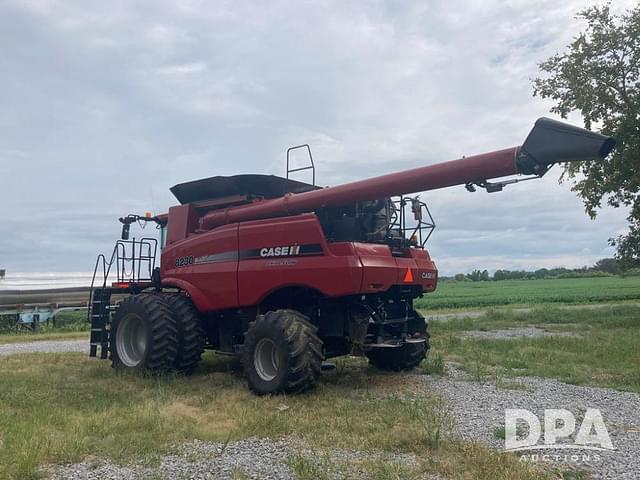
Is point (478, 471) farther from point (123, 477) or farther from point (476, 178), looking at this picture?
point (476, 178)

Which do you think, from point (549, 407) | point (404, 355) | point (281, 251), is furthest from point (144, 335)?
point (549, 407)

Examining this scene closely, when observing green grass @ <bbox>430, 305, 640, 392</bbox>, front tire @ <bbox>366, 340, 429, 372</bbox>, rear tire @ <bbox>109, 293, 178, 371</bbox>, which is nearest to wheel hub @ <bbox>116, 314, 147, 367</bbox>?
rear tire @ <bbox>109, 293, 178, 371</bbox>

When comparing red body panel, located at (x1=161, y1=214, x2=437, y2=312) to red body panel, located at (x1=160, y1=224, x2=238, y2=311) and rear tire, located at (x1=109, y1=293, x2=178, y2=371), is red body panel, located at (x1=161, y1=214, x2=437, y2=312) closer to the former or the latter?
red body panel, located at (x1=160, y1=224, x2=238, y2=311)

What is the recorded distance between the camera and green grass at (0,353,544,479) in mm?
4961

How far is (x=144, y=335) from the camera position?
9.76 meters

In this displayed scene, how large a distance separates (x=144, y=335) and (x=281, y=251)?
310cm

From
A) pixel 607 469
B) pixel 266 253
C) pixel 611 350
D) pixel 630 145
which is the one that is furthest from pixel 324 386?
pixel 630 145

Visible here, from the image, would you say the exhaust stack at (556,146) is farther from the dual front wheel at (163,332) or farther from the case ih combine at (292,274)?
the dual front wheel at (163,332)

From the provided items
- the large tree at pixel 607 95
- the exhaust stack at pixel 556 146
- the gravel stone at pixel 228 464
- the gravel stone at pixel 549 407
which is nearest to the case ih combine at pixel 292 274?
the exhaust stack at pixel 556 146

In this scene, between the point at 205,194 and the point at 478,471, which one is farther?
the point at 205,194

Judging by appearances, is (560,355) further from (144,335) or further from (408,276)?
(144,335)

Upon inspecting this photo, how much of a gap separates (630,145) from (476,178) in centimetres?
1369

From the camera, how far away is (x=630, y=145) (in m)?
18.1

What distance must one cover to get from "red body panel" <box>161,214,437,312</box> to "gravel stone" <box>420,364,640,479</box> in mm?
1684
